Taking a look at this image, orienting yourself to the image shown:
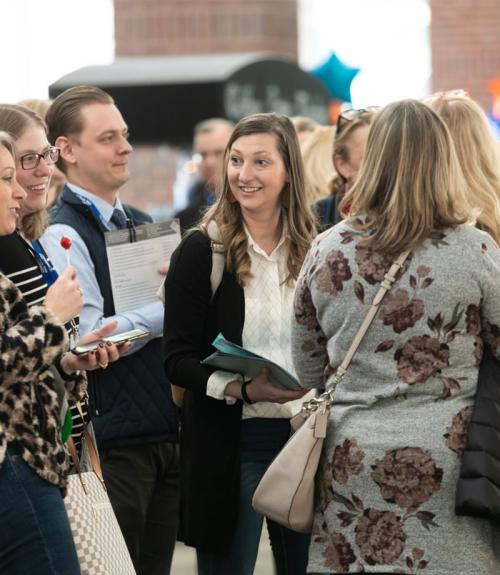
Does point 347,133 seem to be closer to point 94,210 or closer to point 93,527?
point 94,210

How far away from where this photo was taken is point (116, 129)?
5.44m

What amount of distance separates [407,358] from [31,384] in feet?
3.38

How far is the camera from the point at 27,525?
3.70 metres

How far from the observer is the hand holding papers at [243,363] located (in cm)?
425

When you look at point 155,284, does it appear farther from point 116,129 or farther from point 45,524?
point 45,524

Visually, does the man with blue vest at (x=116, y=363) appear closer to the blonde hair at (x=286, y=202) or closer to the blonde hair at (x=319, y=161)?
the blonde hair at (x=286, y=202)

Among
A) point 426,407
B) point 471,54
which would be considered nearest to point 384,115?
point 426,407

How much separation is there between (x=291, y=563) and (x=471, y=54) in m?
12.1

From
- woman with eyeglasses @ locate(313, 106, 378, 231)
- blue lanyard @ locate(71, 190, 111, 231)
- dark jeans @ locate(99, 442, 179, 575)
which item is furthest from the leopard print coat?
woman with eyeglasses @ locate(313, 106, 378, 231)

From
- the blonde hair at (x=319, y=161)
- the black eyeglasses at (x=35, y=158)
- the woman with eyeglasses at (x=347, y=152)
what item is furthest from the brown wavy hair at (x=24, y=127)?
the blonde hair at (x=319, y=161)

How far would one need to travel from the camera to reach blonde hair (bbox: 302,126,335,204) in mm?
7480

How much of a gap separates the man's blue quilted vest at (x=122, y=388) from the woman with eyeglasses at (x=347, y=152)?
1272 millimetres

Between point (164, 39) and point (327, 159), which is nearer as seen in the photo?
point (327, 159)

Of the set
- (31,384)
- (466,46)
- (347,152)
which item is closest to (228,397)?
(31,384)
